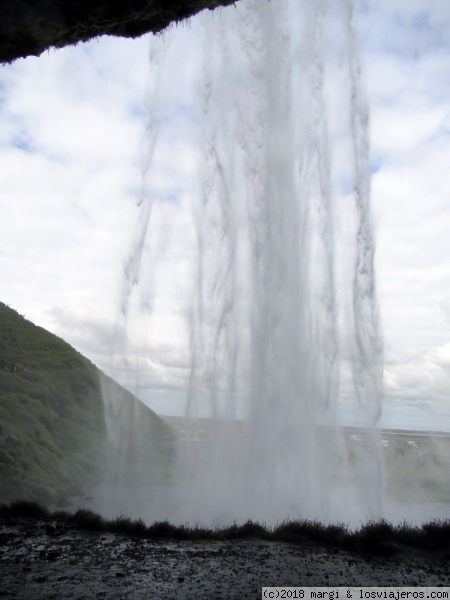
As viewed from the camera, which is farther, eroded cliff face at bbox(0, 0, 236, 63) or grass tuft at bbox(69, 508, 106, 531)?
grass tuft at bbox(69, 508, 106, 531)

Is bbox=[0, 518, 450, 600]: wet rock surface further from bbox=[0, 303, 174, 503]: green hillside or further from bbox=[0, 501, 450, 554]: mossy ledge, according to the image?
bbox=[0, 303, 174, 503]: green hillside

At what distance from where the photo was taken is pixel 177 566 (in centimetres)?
1172

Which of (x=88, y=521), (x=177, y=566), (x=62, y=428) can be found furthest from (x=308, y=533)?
(x=62, y=428)

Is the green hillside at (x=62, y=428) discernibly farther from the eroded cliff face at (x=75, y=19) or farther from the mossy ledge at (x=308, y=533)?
the eroded cliff face at (x=75, y=19)

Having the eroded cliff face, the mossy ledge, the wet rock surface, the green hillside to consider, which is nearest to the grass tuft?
the mossy ledge

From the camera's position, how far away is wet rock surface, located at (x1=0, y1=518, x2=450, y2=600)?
980 cm

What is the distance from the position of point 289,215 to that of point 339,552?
1849cm

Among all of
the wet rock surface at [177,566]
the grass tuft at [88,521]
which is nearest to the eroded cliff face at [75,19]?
the wet rock surface at [177,566]

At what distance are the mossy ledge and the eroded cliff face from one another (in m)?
14.0

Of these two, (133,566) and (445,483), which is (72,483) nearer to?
(133,566)

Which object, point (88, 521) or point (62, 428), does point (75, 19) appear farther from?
point (62, 428)

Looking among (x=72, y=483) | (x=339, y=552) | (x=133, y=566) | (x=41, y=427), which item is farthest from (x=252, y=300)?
(x=41, y=427)

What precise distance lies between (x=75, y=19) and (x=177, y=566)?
44.6 feet

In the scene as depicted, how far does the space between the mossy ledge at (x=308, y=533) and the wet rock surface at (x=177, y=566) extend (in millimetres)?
453
